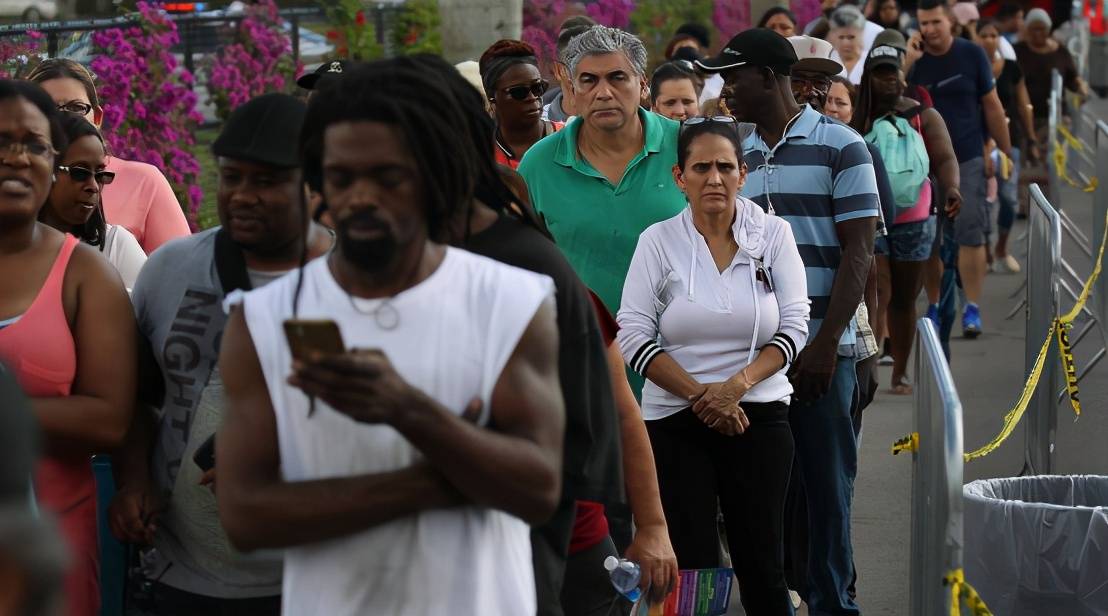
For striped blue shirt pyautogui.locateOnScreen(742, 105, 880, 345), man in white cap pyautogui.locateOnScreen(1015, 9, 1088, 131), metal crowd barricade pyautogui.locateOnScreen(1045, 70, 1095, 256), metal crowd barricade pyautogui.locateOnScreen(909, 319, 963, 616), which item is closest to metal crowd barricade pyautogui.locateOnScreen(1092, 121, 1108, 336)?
metal crowd barricade pyautogui.locateOnScreen(1045, 70, 1095, 256)

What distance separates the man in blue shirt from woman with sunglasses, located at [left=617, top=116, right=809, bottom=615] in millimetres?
6499

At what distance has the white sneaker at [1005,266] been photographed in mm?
15961

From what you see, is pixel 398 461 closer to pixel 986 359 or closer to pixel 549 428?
pixel 549 428

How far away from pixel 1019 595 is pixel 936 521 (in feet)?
2.93

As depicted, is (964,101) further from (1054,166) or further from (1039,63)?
(1039,63)

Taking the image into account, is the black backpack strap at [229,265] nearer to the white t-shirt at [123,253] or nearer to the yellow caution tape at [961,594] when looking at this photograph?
the white t-shirt at [123,253]

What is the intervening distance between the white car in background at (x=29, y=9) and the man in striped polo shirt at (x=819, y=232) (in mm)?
4817

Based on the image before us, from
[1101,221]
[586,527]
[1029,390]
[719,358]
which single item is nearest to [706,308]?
[719,358]

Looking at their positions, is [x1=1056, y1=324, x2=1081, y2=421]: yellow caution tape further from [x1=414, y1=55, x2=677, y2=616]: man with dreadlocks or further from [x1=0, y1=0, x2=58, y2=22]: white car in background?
[x1=0, y1=0, x2=58, y2=22]: white car in background

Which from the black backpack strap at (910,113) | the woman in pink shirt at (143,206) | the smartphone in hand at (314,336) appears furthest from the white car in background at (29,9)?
the smartphone in hand at (314,336)

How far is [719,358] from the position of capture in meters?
5.68

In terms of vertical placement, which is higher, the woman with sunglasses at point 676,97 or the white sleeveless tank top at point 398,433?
the woman with sunglasses at point 676,97

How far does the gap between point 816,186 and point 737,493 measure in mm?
1211

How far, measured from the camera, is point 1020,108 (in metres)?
16.2
